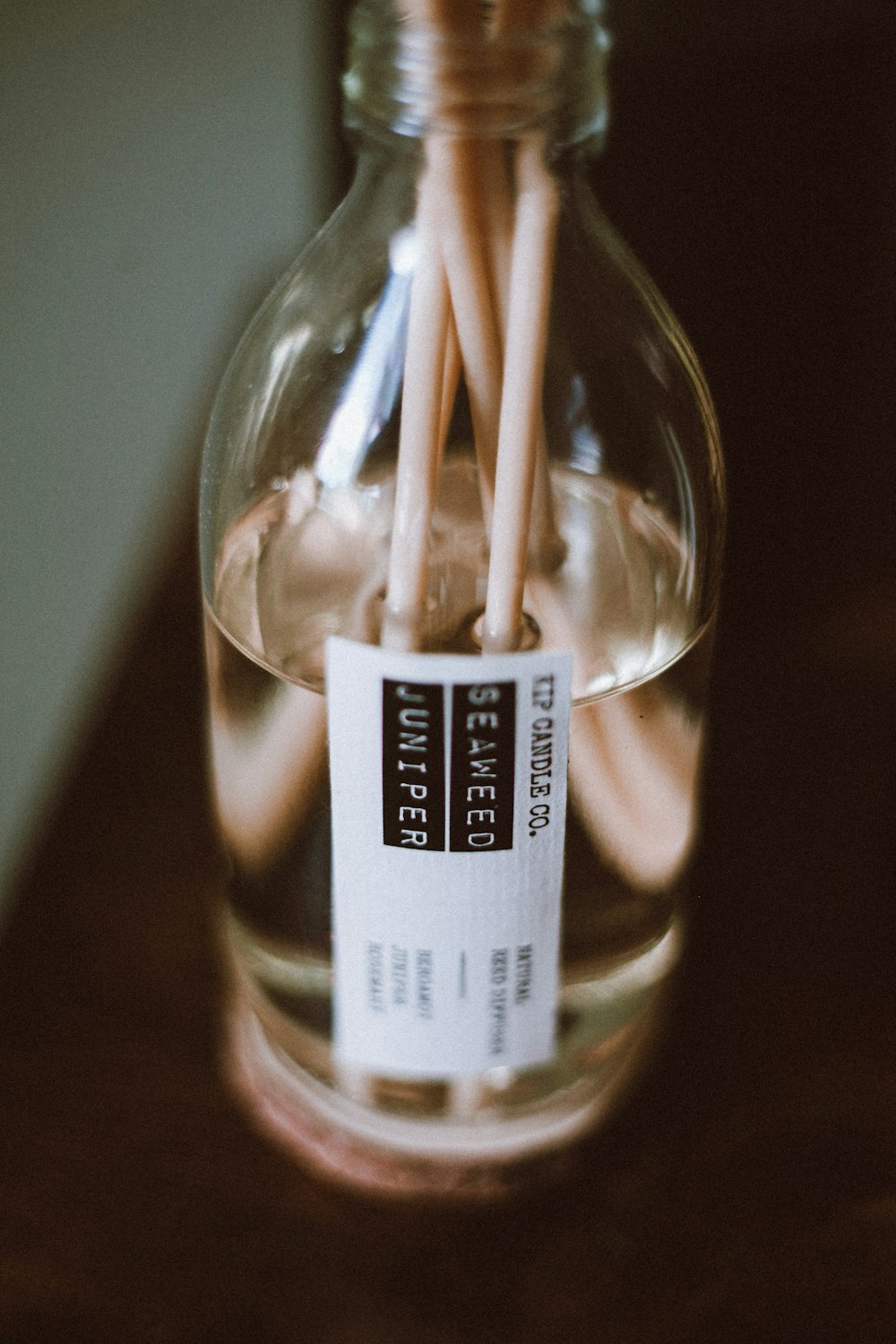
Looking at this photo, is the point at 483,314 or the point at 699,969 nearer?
the point at 483,314

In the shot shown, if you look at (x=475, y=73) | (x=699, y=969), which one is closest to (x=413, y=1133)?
(x=699, y=969)

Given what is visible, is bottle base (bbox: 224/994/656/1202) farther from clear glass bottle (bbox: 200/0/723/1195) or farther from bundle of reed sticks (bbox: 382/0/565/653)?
bundle of reed sticks (bbox: 382/0/565/653)

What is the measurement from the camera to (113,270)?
0.56 metres

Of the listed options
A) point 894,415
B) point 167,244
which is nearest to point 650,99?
point 894,415

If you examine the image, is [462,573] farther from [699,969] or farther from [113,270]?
[113,270]

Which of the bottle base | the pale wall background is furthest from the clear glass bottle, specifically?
the pale wall background

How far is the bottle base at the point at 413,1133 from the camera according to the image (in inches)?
11.9

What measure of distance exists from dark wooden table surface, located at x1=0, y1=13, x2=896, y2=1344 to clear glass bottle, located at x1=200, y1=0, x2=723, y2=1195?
2 centimetres

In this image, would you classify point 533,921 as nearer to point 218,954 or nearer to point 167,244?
point 218,954

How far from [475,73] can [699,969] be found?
0.22 meters

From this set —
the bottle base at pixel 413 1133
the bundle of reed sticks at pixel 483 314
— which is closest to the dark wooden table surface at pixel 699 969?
the bottle base at pixel 413 1133

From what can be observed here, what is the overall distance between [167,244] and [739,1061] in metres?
0.43

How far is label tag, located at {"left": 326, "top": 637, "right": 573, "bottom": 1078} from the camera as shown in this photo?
0.24 metres

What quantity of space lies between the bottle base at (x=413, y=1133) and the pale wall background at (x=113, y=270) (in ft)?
0.46
